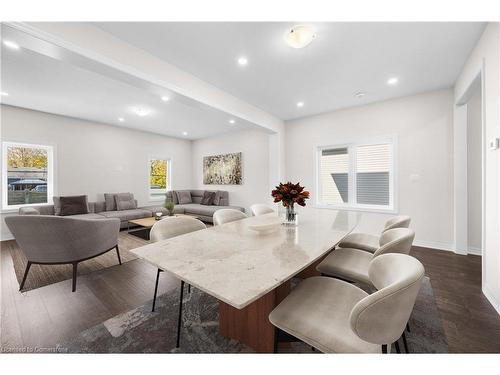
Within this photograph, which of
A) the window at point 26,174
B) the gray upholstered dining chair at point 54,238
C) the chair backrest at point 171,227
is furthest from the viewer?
the window at point 26,174

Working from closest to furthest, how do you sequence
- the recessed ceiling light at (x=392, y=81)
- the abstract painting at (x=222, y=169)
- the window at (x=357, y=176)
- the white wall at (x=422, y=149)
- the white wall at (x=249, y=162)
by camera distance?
the recessed ceiling light at (x=392, y=81) < the white wall at (x=422, y=149) < the window at (x=357, y=176) < the white wall at (x=249, y=162) < the abstract painting at (x=222, y=169)

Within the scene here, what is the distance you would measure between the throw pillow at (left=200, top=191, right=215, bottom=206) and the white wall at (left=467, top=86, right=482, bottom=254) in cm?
542

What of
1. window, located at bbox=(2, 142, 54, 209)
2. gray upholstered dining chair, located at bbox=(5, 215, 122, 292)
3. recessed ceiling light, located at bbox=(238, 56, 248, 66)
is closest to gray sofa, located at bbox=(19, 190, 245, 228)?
window, located at bbox=(2, 142, 54, 209)

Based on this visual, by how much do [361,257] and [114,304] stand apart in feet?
7.48

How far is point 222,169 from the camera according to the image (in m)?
6.34

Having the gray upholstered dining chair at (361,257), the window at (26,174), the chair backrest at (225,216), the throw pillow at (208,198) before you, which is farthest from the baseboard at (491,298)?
the window at (26,174)

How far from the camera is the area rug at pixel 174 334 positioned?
4.57ft

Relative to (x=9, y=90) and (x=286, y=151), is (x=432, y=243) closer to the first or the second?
(x=286, y=151)

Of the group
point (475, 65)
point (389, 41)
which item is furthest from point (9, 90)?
point (475, 65)

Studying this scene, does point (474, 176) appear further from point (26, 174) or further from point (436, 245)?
point (26, 174)

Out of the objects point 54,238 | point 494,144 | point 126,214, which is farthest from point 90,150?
point 494,144

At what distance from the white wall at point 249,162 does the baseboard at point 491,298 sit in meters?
3.66

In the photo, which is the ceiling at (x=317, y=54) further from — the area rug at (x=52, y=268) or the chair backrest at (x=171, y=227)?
the area rug at (x=52, y=268)

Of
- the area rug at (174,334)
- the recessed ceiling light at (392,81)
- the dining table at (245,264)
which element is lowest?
the area rug at (174,334)
